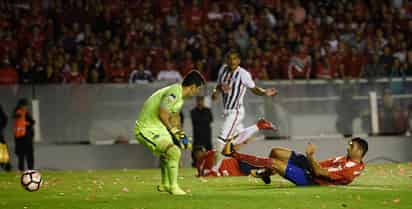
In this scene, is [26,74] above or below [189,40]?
below

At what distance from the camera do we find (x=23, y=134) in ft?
89.1

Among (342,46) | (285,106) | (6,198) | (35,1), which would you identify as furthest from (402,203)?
(35,1)

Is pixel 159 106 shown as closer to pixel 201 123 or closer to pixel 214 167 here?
pixel 214 167

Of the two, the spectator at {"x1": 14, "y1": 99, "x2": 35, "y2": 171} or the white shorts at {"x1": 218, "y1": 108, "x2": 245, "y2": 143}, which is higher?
the white shorts at {"x1": 218, "y1": 108, "x2": 245, "y2": 143}

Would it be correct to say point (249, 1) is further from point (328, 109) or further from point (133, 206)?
point (133, 206)

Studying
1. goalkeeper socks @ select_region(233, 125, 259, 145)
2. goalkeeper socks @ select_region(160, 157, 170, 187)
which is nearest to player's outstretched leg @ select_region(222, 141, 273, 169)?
goalkeeper socks @ select_region(233, 125, 259, 145)

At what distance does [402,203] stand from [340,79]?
13.4m

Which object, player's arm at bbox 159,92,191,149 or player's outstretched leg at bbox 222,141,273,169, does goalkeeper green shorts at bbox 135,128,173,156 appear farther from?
player's outstretched leg at bbox 222,141,273,169

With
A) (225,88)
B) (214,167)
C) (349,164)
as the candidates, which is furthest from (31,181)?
(225,88)

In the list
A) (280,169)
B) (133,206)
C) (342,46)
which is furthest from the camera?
(342,46)

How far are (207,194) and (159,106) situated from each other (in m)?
1.75

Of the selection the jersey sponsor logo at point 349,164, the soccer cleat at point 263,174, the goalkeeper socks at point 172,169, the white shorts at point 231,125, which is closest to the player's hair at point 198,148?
the white shorts at point 231,125

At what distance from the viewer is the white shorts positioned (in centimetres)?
2308

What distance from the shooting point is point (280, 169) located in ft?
63.5
